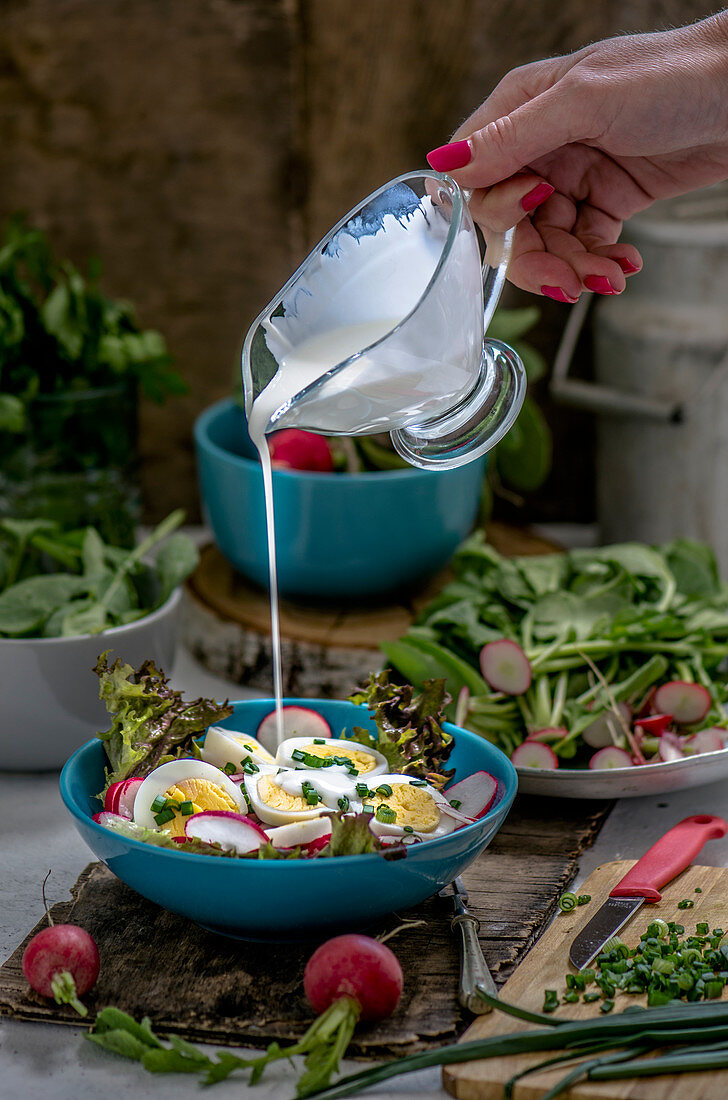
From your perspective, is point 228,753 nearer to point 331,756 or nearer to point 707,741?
point 331,756

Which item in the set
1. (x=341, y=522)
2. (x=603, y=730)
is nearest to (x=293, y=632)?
(x=341, y=522)

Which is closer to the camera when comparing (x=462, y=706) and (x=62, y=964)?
(x=62, y=964)

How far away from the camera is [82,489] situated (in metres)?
1.60

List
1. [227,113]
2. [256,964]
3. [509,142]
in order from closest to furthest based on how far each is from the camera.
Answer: [256,964], [509,142], [227,113]

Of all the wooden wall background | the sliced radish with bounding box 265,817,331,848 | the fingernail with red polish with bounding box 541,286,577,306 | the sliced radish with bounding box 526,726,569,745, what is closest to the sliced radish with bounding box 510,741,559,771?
the sliced radish with bounding box 526,726,569,745

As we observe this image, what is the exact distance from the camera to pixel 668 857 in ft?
3.38

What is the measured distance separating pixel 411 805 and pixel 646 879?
0.23 meters

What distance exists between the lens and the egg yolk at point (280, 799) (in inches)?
36.4

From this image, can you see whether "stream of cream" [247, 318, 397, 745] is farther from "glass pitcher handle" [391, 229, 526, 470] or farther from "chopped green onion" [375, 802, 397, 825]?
"chopped green onion" [375, 802, 397, 825]

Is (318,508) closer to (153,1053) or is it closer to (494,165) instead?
(494,165)

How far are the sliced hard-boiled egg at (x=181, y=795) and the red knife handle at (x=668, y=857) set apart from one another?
34cm

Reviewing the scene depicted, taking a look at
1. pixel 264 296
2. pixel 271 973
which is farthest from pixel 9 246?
pixel 271 973

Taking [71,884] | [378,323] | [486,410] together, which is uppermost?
[378,323]

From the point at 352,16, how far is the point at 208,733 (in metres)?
→ 1.23
